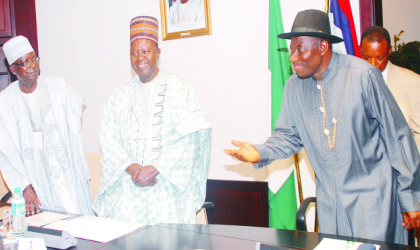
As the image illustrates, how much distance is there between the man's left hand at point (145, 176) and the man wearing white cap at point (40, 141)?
3.24 feet

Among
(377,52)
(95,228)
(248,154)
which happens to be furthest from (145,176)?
(377,52)

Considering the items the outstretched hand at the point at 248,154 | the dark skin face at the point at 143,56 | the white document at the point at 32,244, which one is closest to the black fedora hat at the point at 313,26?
the outstretched hand at the point at 248,154

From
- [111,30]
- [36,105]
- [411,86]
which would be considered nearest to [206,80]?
[111,30]

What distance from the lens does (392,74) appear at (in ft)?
8.92

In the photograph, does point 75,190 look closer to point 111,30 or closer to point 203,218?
point 203,218

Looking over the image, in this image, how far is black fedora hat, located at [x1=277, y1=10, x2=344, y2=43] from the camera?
1832mm

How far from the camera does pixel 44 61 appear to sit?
4.48 meters

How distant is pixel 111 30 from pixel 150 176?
248cm

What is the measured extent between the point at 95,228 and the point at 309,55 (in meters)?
1.40

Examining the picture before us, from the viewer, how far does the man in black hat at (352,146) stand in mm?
1678

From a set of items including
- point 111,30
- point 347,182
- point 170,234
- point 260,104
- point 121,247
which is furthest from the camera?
point 111,30

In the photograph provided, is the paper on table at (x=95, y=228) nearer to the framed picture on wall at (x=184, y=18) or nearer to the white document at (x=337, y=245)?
the white document at (x=337, y=245)

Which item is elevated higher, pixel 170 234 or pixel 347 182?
pixel 347 182

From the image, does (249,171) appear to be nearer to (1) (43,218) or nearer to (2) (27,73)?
(1) (43,218)
